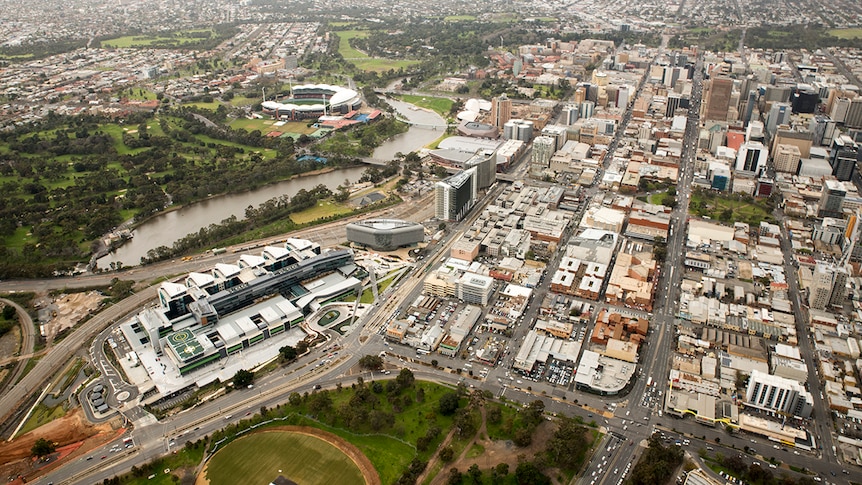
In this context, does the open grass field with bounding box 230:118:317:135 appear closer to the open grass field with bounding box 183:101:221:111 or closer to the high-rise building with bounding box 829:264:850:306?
the open grass field with bounding box 183:101:221:111

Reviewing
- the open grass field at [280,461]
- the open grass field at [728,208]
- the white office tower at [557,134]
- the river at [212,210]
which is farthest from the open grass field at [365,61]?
the open grass field at [280,461]

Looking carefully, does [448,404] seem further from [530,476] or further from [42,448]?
[42,448]

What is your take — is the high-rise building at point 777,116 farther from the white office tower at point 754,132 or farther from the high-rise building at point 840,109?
the high-rise building at point 840,109

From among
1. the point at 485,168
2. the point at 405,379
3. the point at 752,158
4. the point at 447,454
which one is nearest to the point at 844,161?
the point at 752,158

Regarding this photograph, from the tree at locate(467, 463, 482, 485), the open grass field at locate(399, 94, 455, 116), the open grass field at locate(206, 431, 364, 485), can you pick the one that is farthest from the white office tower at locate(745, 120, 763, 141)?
the open grass field at locate(206, 431, 364, 485)

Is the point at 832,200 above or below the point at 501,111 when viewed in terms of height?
below

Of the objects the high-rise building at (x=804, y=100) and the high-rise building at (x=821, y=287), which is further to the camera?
the high-rise building at (x=804, y=100)
